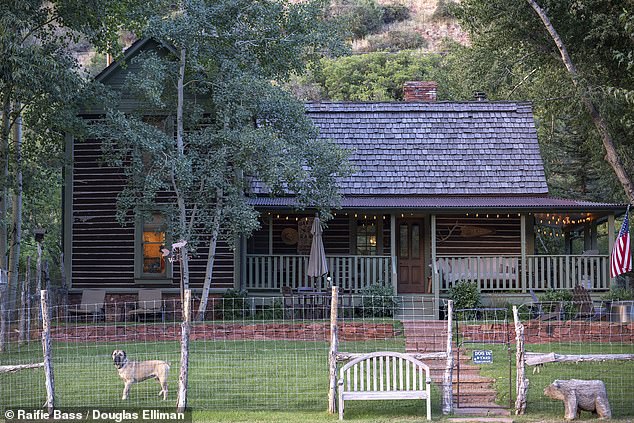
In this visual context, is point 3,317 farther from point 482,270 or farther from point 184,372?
point 482,270

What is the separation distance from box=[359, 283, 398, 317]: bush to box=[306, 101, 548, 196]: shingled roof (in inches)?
136

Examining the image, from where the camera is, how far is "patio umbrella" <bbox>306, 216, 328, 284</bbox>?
23.1 m

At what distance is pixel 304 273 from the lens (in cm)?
2489

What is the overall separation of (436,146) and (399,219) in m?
2.38

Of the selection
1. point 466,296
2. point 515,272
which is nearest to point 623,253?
point 515,272

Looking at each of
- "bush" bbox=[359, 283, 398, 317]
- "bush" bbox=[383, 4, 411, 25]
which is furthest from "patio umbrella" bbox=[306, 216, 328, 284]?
"bush" bbox=[383, 4, 411, 25]

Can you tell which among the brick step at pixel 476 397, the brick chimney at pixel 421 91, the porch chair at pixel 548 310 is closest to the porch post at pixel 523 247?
the porch chair at pixel 548 310

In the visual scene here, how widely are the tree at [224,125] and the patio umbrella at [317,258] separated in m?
0.70

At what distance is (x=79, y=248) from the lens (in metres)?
24.6

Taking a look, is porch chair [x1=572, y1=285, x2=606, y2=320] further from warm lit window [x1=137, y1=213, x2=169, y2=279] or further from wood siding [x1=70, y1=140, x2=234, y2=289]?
wood siding [x1=70, y1=140, x2=234, y2=289]

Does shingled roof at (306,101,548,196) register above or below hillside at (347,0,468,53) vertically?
below

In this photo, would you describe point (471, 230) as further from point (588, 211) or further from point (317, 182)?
point (317, 182)

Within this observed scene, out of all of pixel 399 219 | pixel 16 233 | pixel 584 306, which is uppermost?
pixel 399 219

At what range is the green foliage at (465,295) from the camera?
75.6 ft
